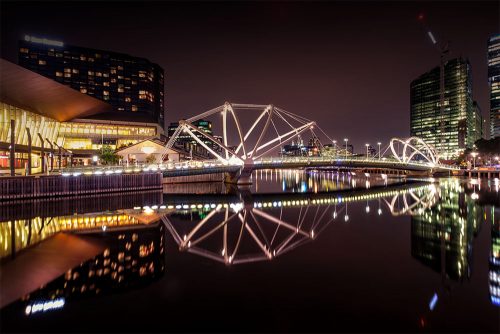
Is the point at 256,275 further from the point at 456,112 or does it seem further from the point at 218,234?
the point at 456,112

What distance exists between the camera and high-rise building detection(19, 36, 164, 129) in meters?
118

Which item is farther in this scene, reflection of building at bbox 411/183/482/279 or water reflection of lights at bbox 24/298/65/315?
reflection of building at bbox 411/183/482/279

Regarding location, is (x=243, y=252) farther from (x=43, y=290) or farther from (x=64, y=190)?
(x=64, y=190)

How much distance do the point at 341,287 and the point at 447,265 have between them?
189 inches

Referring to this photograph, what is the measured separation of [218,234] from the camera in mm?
17328

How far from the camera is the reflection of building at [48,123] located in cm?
4262

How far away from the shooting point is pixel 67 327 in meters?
7.34

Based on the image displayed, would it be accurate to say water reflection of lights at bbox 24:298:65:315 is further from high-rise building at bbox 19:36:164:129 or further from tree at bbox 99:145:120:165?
high-rise building at bbox 19:36:164:129

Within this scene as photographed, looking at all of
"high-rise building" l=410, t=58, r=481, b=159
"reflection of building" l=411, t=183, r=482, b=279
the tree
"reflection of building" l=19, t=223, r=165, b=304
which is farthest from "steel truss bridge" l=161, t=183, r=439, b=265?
"high-rise building" l=410, t=58, r=481, b=159

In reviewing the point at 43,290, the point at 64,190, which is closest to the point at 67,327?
the point at 43,290

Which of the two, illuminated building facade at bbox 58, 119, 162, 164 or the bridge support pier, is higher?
illuminated building facade at bbox 58, 119, 162, 164

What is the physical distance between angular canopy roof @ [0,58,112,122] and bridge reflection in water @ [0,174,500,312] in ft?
82.6

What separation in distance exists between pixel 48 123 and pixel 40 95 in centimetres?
1334

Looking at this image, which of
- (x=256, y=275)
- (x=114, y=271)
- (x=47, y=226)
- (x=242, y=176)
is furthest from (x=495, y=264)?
(x=242, y=176)
